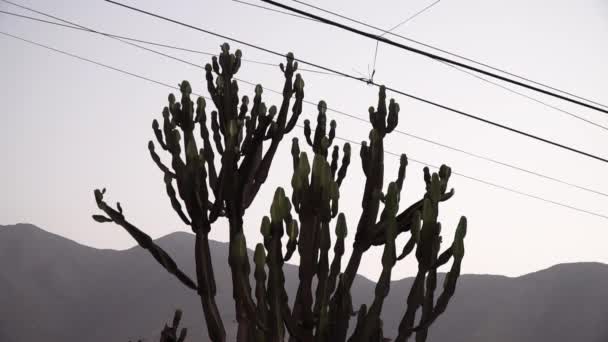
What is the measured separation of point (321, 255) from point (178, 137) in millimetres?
1669

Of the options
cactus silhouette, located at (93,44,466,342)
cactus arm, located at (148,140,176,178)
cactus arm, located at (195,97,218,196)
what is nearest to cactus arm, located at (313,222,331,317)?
cactus silhouette, located at (93,44,466,342)

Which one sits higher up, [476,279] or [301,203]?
[476,279]

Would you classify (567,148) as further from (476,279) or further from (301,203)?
(476,279)

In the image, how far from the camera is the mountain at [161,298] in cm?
7319

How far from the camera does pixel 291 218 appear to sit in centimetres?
330

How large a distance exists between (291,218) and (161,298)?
306 feet

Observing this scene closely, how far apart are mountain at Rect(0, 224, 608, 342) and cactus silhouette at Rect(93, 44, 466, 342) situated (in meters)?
66.5

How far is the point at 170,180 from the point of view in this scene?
4.49m

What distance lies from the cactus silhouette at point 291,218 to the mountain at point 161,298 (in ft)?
218

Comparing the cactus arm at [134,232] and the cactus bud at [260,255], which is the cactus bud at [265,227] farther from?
the cactus arm at [134,232]

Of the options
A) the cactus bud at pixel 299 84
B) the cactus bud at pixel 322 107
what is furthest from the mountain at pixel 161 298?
the cactus bud at pixel 322 107

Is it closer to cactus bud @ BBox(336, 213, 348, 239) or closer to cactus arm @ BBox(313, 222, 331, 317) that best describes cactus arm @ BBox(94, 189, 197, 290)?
cactus arm @ BBox(313, 222, 331, 317)

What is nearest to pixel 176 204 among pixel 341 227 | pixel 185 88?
pixel 185 88

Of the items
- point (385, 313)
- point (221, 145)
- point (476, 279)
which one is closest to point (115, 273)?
point (385, 313)
